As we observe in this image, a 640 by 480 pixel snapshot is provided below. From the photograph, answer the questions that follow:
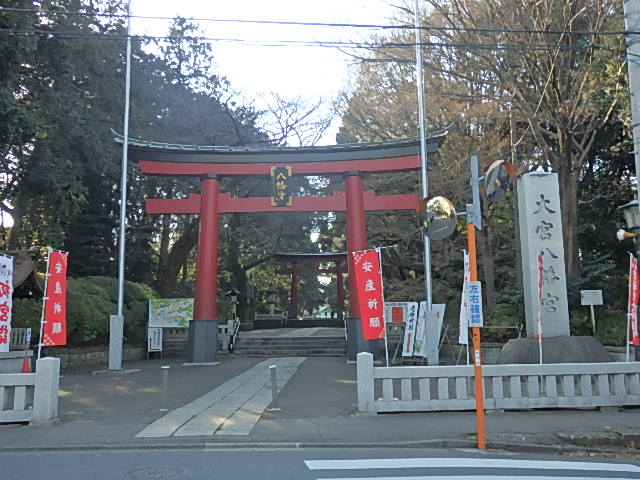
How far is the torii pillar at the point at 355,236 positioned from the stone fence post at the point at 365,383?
28.9 ft

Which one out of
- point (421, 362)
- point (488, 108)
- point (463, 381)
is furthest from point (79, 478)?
point (488, 108)

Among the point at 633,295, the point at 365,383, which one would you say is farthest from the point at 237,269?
the point at 365,383

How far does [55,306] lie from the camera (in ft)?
41.7

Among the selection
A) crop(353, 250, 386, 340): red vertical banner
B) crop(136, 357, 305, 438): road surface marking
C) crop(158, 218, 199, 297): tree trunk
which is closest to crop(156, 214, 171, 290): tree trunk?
crop(158, 218, 199, 297): tree trunk

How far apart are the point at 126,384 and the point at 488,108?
13584mm

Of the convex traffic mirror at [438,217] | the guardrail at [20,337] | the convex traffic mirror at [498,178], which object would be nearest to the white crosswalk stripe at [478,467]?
the convex traffic mirror at [438,217]

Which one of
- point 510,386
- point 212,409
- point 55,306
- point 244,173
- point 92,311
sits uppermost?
point 244,173

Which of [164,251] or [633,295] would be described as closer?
[633,295]

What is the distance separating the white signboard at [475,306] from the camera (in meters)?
7.16

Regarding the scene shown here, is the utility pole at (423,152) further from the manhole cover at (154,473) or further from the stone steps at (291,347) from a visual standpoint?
the manhole cover at (154,473)

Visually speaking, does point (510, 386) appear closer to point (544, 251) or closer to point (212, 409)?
point (544, 251)

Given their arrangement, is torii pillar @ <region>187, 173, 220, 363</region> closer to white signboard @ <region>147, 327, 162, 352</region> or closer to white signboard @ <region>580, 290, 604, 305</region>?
white signboard @ <region>147, 327, 162, 352</region>

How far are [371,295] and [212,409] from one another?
→ 510 centimetres

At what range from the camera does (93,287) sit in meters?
20.3
